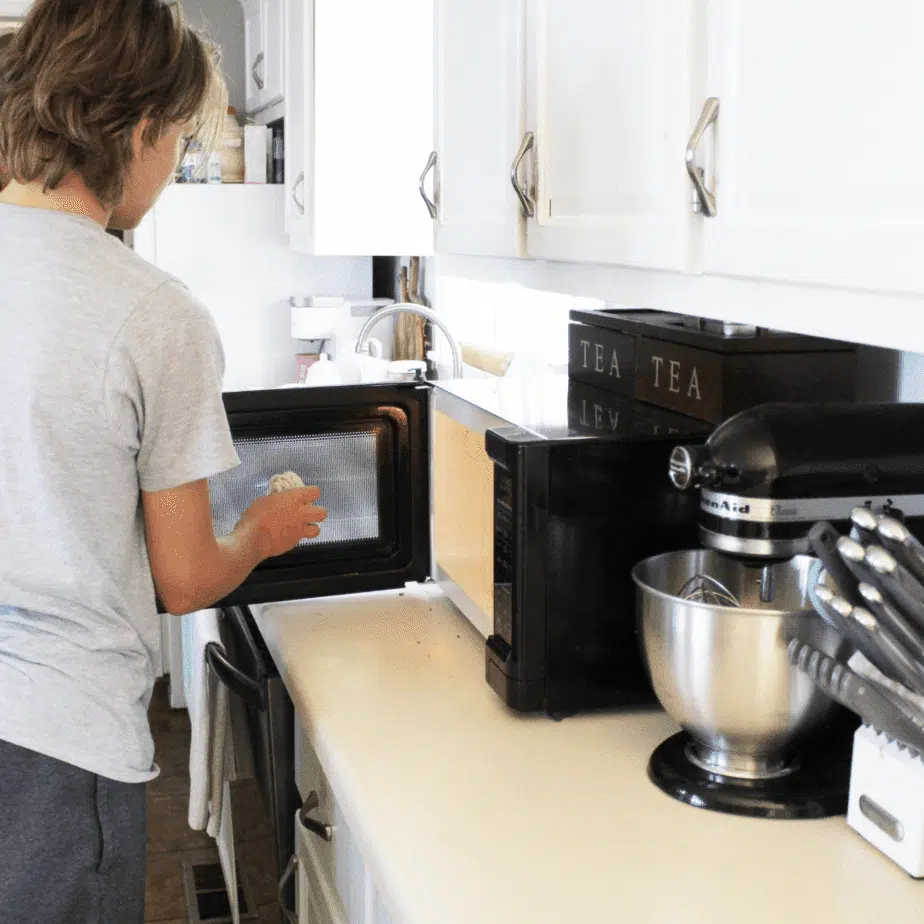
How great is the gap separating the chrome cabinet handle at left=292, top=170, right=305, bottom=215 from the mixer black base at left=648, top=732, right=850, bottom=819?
2322 millimetres

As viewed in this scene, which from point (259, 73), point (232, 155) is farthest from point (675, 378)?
point (259, 73)

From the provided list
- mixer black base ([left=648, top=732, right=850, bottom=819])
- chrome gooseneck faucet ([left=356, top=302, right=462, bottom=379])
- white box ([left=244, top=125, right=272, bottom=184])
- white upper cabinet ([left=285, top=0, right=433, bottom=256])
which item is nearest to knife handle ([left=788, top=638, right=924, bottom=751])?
mixer black base ([left=648, top=732, right=850, bottom=819])

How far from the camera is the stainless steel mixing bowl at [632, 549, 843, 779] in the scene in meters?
1.11

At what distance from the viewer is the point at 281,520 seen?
4.95ft

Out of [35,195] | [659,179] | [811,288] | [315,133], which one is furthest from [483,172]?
[315,133]

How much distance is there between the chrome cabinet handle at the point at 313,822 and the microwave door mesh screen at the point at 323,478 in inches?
14.2

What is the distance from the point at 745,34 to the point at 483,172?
65 centimetres

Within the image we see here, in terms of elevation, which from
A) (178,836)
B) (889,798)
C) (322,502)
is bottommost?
(178,836)

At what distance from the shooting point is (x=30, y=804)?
121 cm

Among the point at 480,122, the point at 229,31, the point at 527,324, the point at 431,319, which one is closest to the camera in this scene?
the point at 480,122

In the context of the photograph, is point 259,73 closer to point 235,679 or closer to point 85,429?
point 235,679

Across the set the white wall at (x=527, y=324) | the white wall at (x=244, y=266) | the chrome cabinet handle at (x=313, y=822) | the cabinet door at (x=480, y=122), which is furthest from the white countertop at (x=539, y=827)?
the white wall at (x=244, y=266)

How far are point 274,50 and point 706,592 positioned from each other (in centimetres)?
262

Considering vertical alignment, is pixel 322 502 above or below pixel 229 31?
below
